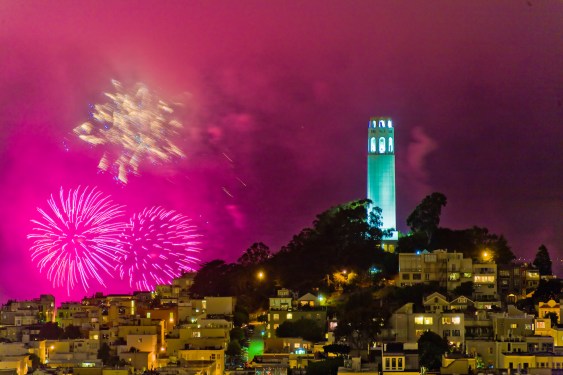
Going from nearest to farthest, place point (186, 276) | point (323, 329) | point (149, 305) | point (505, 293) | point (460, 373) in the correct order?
point (460, 373) < point (323, 329) < point (505, 293) < point (149, 305) < point (186, 276)

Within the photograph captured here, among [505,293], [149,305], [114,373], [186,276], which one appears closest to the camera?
[114,373]

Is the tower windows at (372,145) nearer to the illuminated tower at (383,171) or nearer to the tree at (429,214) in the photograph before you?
the illuminated tower at (383,171)

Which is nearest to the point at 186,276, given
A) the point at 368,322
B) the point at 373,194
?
the point at 373,194

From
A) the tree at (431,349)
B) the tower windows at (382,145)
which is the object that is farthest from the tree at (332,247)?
the tree at (431,349)

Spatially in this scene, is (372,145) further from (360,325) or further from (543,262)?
(360,325)

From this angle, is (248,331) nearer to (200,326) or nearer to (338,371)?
(200,326)

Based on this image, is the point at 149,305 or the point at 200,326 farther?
the point at 149,305

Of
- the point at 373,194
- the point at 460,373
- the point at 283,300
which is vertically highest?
the point at 373,194
